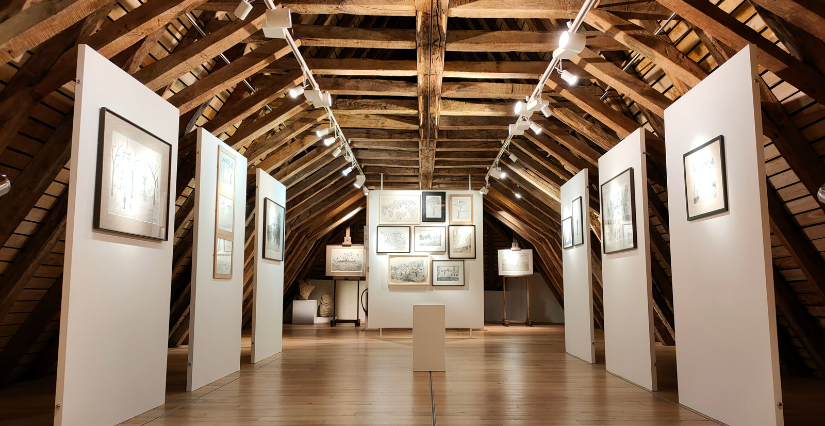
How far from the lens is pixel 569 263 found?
28.8 ft

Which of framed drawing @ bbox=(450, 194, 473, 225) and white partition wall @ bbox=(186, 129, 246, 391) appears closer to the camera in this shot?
white partition wall @ bbox=(186, 129, 246, 391)

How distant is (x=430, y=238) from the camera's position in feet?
39.0

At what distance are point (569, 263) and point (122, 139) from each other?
21.1 ft

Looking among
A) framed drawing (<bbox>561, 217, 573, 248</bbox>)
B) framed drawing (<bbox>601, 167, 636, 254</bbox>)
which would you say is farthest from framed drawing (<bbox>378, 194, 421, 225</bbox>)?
framed drawing (<bbox>601, 167, 636, 254</bbox>)

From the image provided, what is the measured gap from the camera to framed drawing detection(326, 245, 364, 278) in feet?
46.1

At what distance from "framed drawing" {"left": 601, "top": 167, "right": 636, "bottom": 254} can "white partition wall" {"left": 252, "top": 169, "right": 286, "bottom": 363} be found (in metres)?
4.17

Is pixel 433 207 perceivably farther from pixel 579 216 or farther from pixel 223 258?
pixel 223 258

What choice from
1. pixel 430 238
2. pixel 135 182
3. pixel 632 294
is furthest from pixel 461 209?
pixel 135 182

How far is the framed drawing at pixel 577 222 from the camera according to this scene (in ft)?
26.0

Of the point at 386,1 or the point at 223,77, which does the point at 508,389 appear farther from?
the point at 223,77

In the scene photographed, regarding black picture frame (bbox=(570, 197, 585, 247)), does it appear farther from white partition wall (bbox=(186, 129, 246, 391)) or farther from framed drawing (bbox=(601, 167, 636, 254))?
white partition wall (bbox=(186, 129, 246, 391))

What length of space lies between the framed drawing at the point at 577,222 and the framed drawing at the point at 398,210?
13.3ft

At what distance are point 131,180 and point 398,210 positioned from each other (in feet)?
25.4

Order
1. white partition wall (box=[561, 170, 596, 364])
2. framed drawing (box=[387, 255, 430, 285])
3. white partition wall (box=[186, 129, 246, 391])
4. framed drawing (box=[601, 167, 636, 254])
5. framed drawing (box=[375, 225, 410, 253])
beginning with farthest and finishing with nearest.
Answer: framed drawing (box=[375, 225, 410, 253])
framed drawing (box=[387, 255, 430, 285])
white partition wall (box=[561, 170, 596, 364])
framed drawing (box=[601, 167, 636, 254])
white partition wall (box=[186, 129, 246, 391])
